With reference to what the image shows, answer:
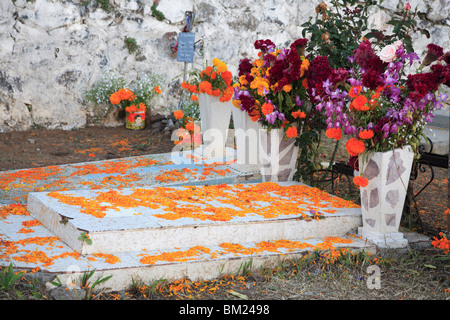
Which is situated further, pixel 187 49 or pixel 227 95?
pixel 187 49

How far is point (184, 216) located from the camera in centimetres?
385

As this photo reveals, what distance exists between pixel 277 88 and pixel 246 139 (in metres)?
0.98

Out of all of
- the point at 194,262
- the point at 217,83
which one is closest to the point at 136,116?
the point at 217,83

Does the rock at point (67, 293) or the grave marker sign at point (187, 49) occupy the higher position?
the grave marker sign at point (187, 49)

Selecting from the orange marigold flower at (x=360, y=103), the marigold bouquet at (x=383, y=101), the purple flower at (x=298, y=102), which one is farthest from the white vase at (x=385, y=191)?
the purple flower at (x=298, y=102)

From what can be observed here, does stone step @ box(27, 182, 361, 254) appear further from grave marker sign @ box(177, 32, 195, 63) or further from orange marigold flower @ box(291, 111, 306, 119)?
grave marker sign @ box(177, 32, 195, 63)

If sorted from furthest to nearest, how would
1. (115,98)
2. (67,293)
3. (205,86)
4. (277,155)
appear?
1. (115,98)
2. (205,86)
3. (277,155)
4. (67,293)

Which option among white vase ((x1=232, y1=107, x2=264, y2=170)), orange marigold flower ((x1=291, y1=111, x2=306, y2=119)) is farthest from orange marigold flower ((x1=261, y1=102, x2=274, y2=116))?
white vase ((x1=232, y1=107, x2=264, y2=170))

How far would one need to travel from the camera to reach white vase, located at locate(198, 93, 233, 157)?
6114 millimetres

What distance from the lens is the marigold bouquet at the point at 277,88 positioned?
4.78 meters

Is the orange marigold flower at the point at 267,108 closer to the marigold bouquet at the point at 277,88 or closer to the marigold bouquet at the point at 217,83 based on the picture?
the marigold bouquet at the point at 277,88

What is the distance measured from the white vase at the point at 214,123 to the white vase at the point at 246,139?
376 millimetres

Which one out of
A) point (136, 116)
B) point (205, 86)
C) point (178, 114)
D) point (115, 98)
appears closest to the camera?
point (205, 86)

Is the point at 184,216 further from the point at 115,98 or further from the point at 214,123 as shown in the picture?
the point at 115,98
